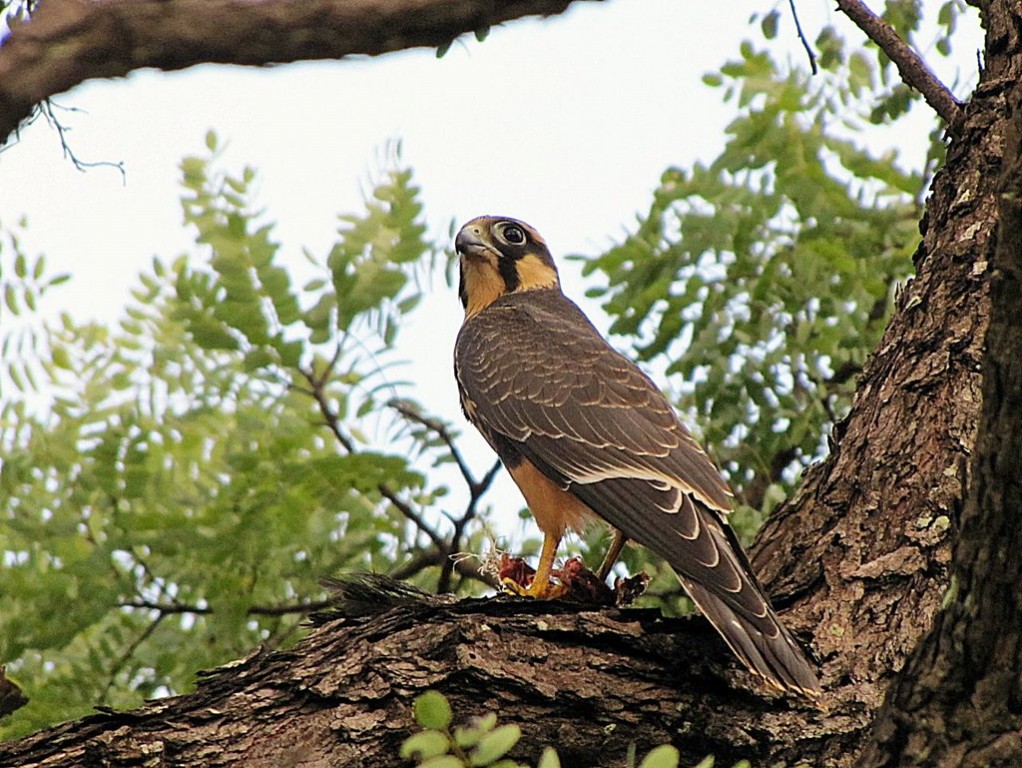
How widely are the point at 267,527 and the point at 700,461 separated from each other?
1.92 meters

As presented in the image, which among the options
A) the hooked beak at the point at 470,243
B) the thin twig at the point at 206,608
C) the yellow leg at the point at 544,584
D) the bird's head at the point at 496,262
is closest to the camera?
the yellow leg at the point at 544,584

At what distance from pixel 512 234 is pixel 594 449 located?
196 centimetres

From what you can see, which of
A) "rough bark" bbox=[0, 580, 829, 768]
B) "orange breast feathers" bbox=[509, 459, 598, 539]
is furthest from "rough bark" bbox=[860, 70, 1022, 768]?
"orange breast feathers" bbox=[509, 459, 598, 539]

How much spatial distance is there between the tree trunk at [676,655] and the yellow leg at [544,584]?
2.11 ft

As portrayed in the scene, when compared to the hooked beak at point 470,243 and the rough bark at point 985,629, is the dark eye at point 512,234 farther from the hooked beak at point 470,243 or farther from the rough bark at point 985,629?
the rough bark at point 985,629

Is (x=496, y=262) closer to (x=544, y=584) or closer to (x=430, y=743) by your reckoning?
(x=544, y=584)

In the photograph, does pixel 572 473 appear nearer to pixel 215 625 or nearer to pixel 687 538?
pixel 687 538

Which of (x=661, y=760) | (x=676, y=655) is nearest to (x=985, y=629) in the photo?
(x=661, y=760)

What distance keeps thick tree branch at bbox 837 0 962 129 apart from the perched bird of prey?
1411mm

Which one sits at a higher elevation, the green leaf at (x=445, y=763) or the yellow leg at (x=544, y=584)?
the yellow leg at (x=544, y=584)

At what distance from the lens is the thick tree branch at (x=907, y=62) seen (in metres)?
4.85

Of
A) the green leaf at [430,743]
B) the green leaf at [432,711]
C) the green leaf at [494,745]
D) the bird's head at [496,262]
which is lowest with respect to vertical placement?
the green leaf at [494,745]

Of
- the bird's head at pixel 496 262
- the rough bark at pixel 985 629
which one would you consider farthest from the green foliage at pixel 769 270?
the rough bark at pixel 985 629

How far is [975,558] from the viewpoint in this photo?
260 cm
